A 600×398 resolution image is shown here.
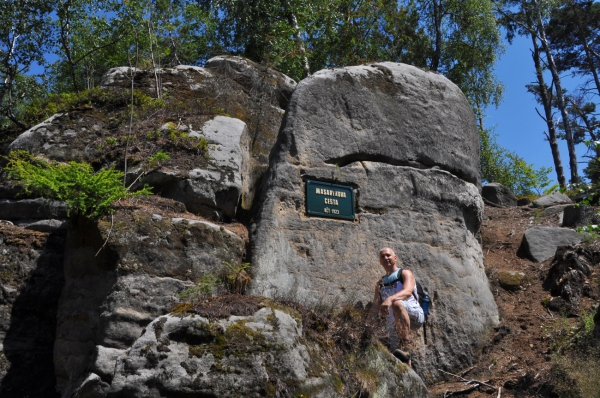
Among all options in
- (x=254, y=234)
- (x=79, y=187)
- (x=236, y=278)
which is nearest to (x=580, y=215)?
(x=254, y=234)

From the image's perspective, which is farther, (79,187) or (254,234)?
(254,234)

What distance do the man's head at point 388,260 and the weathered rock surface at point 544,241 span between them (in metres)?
4.05

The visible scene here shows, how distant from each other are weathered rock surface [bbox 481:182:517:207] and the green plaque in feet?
24.4

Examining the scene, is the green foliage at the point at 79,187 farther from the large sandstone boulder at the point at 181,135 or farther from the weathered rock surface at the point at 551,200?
the weathered rock surface at the point at 551,200

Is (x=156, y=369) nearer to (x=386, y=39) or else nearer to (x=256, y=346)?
(x=256, y=346)

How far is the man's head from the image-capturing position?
7.61 metres

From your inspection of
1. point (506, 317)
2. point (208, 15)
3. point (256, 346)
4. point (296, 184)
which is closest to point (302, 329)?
point (256, 346)

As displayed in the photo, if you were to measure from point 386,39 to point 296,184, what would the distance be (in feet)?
47.9

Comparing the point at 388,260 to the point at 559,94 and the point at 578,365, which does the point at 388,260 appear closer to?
the point at 578,365

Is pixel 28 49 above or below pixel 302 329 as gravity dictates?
A: above

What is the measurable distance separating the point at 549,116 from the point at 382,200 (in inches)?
662

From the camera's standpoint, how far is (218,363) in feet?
17.1

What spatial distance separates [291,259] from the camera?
7.75 metres

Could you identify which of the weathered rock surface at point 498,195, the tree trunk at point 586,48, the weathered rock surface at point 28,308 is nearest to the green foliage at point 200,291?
the weathered rock surface at point 28,308
